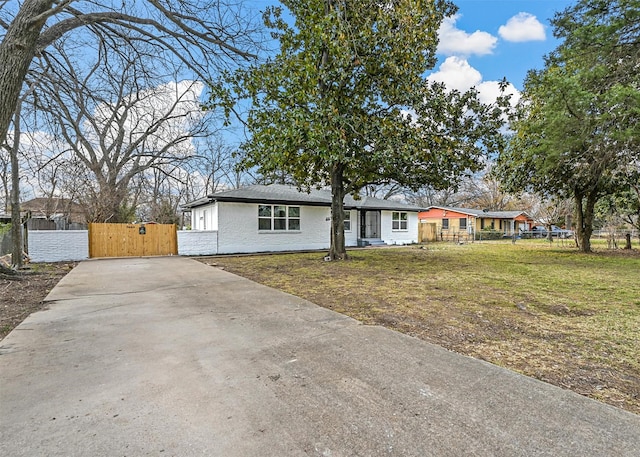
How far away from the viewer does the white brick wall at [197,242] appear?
14.2m

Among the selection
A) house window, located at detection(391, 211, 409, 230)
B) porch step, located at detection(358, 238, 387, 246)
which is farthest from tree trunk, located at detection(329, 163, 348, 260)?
house window, located at detection(391, 211, 409, 230)

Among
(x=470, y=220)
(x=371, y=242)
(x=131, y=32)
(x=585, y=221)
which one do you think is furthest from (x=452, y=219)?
(x=131, y=32)

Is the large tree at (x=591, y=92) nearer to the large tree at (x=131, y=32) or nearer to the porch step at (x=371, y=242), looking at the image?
the large tree at (x=131, y=32)

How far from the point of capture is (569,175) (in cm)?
1436

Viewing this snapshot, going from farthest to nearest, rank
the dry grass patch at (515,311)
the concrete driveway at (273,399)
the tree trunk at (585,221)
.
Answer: the tree trunk at (585,221), the dry grass patch at (515,311), the concrete driveway at (273,399)

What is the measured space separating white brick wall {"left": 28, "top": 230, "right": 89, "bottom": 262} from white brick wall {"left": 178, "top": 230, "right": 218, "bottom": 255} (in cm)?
345

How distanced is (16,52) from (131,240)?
9.93 metres

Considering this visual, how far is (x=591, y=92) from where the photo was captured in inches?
354

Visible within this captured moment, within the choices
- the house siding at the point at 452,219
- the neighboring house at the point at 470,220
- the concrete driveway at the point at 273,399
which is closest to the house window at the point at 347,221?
the concrete driveway at the point at 273,399

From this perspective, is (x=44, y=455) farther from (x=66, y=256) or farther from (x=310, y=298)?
(x=66, y=256)

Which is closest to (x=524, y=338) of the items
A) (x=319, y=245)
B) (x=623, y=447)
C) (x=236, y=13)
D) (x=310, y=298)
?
(x=623, y=447)

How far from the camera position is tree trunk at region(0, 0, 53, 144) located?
15.9 feet

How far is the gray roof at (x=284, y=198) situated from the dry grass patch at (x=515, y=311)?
589 cm

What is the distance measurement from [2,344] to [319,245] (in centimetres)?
1424
